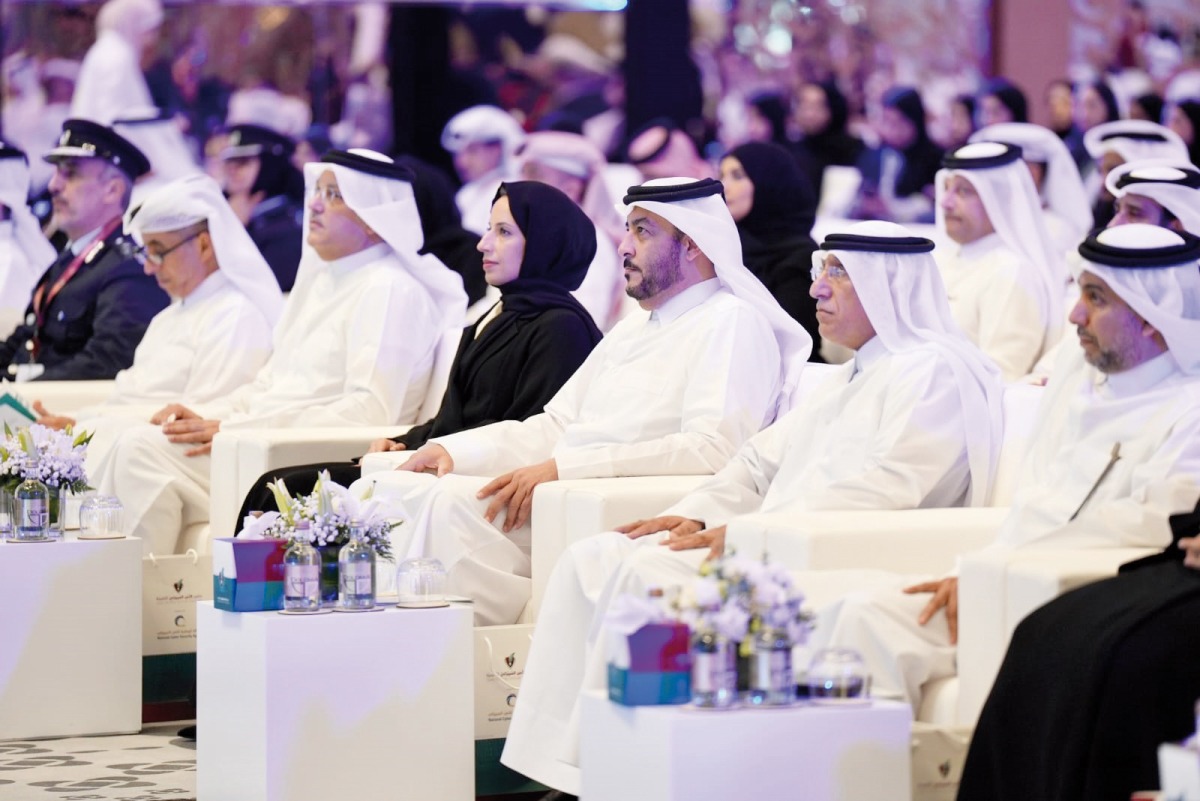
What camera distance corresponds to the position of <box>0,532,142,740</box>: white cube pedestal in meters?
6.46

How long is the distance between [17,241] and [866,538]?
6.94m

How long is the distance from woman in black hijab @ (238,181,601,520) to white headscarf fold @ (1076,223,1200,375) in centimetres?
236

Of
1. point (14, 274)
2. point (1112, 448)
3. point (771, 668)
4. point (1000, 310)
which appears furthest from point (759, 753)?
point (14, 274)

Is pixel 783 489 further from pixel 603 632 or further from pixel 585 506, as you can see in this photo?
pixel 603 632

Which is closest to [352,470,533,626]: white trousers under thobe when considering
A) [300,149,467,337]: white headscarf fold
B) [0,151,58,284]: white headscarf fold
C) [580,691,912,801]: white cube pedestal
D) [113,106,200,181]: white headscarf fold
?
[300,149,467,337]: white headscarf fold

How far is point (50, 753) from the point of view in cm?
625

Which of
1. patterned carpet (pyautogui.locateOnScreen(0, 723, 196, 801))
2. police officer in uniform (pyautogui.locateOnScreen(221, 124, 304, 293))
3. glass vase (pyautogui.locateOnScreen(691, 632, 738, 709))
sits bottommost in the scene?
patterned carpet (pyautogui.locateOnScreen(0, 723, 196, 801))

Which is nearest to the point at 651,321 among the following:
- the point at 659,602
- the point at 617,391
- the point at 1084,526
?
the point at 617,391

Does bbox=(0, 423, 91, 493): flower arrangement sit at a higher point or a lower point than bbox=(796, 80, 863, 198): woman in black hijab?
lower

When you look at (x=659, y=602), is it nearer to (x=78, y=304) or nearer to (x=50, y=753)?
(x=50, y=753)

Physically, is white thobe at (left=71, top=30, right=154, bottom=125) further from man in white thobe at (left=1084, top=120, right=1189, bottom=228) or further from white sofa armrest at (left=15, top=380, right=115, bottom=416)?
man in white thobe at (left=1084, top=120, right=1189, bottom=228)

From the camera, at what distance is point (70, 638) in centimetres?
652

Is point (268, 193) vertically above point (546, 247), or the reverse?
point (268, 193)

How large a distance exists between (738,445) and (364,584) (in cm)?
132
